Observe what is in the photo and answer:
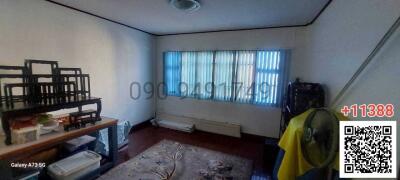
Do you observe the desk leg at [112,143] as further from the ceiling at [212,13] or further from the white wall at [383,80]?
the white wall at [383,80]

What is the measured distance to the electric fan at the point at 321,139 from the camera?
0.94 m

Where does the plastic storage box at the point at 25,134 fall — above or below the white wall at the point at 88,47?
below

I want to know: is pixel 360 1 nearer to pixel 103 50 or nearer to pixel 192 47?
pixel 192 47

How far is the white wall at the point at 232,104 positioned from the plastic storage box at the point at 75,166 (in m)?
2.13

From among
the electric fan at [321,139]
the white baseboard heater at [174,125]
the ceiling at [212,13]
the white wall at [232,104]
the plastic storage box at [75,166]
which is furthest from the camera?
the white baseboard heater at [174,125]

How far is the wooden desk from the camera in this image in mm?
1227

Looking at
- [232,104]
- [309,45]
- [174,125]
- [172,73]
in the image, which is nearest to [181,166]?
[174,125]

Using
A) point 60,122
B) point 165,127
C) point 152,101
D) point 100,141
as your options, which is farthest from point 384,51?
point 152,101

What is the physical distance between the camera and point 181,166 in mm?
2273

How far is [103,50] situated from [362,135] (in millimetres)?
3268

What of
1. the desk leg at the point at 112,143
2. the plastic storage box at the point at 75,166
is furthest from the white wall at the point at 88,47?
the plastic storage box at the point at 75,166

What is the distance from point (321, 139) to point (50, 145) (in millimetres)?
2177

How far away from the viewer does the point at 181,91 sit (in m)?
3.78

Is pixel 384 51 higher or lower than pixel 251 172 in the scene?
higher
